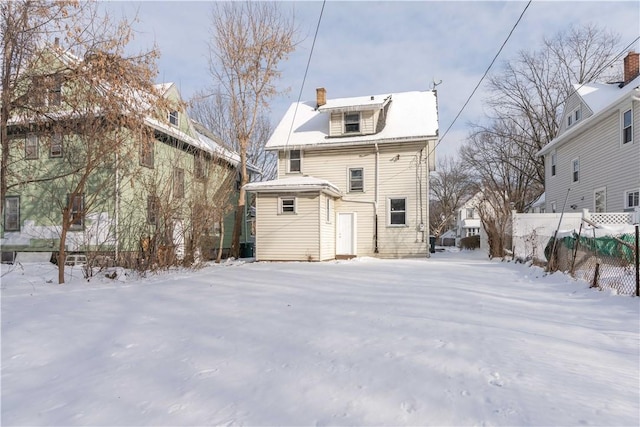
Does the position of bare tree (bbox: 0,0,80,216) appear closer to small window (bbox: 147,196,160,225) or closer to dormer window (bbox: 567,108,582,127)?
small window (bbox: 147,196,160,225)

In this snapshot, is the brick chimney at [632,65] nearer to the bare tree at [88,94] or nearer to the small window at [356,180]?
the small window at [356,180]

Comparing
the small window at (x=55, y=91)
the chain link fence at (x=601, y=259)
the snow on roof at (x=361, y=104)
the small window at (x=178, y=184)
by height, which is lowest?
the chain link fence at (x=601, y=259)

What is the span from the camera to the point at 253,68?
16391 millimetres

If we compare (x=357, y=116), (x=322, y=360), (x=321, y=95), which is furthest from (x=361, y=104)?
(x=322, y=360)

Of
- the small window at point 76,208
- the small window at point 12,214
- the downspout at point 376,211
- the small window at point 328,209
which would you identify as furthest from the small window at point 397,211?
the small window at point 12,214

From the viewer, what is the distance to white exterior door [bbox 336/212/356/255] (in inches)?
640

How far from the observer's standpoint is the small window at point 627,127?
12.4 meters

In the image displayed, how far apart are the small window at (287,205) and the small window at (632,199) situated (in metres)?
11.7

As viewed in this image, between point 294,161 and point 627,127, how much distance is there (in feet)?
42.0

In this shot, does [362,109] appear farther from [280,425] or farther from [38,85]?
[280,425]

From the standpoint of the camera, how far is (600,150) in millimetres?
14453

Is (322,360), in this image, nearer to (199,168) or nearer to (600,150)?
(199,168)

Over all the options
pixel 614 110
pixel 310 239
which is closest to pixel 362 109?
pixel 310 239

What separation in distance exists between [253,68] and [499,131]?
20.2 m
